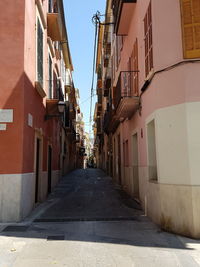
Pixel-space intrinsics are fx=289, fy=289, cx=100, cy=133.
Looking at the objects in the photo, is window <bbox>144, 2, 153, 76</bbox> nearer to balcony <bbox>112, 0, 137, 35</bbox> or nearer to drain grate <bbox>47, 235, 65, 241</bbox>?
balcony <bbox>112, 0, 137, 35</bbox>

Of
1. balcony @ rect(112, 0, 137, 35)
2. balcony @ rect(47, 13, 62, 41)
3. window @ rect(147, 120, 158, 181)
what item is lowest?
window @ rect(147, 120, 158, 181)

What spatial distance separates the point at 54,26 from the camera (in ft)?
42.6

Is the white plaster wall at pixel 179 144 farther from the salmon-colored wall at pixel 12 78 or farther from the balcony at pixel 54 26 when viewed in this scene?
the balcony at pixel 54 26

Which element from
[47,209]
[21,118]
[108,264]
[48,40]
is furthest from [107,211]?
[48,40]

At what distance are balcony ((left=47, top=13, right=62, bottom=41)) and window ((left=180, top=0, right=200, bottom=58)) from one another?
7.05 metres

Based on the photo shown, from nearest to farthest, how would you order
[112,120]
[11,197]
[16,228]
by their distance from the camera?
[16,228] < [11,197] < [112,120]

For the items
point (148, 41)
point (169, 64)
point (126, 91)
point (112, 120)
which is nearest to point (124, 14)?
point (126, 91)

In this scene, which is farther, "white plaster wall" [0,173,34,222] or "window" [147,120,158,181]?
"window" [147,120,158,181]

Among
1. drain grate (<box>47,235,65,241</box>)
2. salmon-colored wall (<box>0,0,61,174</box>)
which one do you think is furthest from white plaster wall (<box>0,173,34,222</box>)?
drain grate (<box>47,235,65,241</box>)

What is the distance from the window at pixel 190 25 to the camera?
264 inches

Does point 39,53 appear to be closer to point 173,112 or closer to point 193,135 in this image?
point 173,112

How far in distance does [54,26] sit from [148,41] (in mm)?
6073

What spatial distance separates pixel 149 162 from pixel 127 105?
2662mm

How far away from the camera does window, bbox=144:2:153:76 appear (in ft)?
26.9
